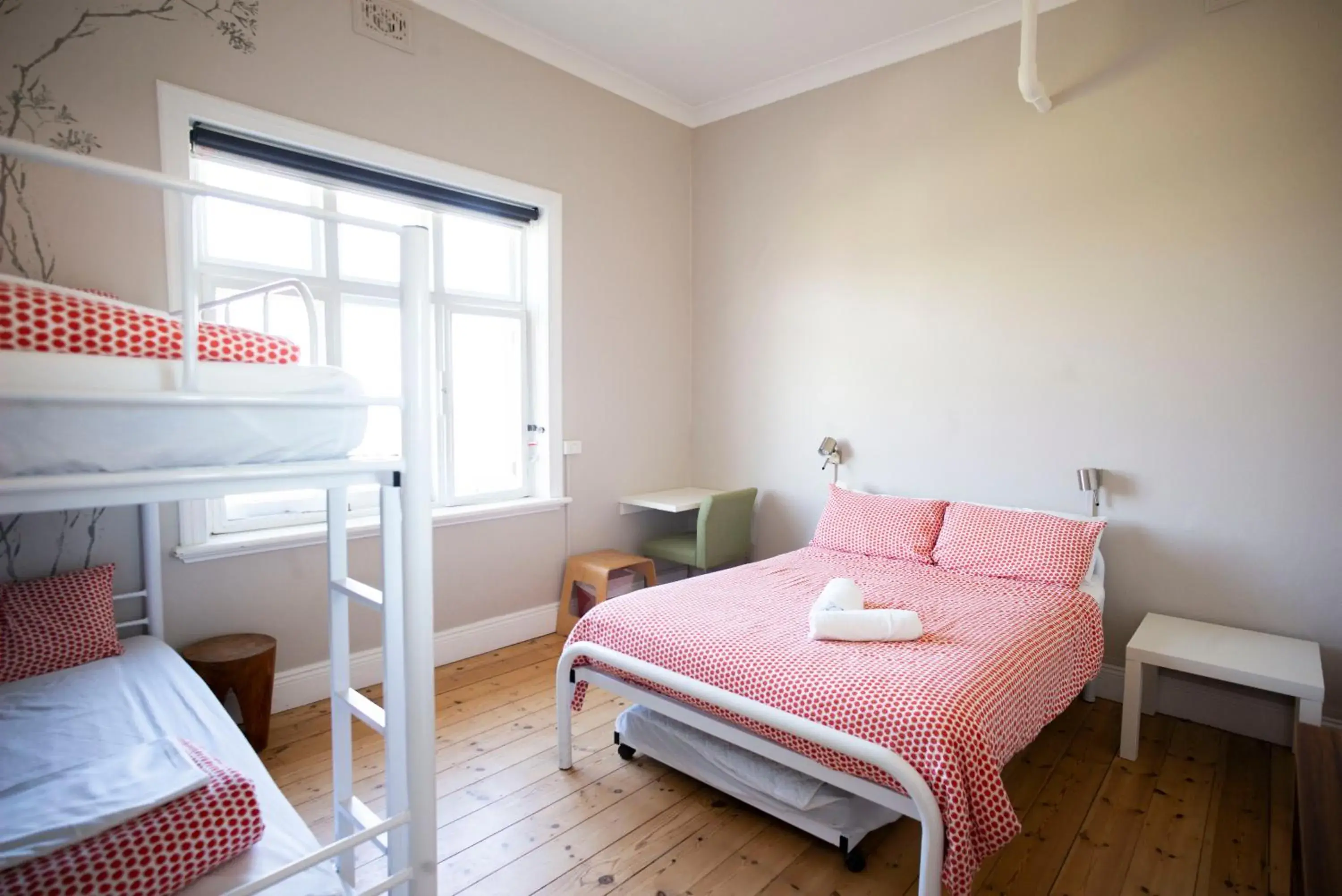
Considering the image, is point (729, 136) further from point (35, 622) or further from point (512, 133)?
point (35, 622)

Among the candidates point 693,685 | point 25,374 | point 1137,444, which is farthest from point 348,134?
point 1137,444

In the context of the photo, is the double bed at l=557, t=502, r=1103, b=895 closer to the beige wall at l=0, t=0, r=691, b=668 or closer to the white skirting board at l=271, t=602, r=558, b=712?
the white skirting board at l=271, t=602, r=558, b=712

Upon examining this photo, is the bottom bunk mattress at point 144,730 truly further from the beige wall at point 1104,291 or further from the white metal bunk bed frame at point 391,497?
the beige wall at point 1104,291

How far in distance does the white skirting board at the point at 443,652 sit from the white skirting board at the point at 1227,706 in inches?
104

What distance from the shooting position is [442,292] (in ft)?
10.7

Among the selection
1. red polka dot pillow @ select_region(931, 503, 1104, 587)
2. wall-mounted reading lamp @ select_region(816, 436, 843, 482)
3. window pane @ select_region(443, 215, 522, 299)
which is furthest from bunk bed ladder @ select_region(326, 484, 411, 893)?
wall-mounted reading lamp @ select_region(816, 436, 843, 482)

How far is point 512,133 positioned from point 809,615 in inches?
102

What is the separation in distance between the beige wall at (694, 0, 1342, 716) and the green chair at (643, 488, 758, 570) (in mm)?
284

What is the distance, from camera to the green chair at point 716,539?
3566mm

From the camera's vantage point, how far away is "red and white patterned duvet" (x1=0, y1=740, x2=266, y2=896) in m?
0.95

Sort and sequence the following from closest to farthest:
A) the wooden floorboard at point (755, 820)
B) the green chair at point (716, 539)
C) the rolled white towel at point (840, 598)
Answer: the wooden floorboard at point (755, 820) < the rolled white towel at point (840, 598) < the green chair at point (716, 539)

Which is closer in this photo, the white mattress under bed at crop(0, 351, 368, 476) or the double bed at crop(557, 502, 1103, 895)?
the white mattress under bed at crop(0, 351, 368, 476)

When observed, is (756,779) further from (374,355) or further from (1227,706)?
(374,355)

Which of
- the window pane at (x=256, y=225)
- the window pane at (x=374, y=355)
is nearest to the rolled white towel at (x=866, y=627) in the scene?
the window pane at (x=374, y=355)
